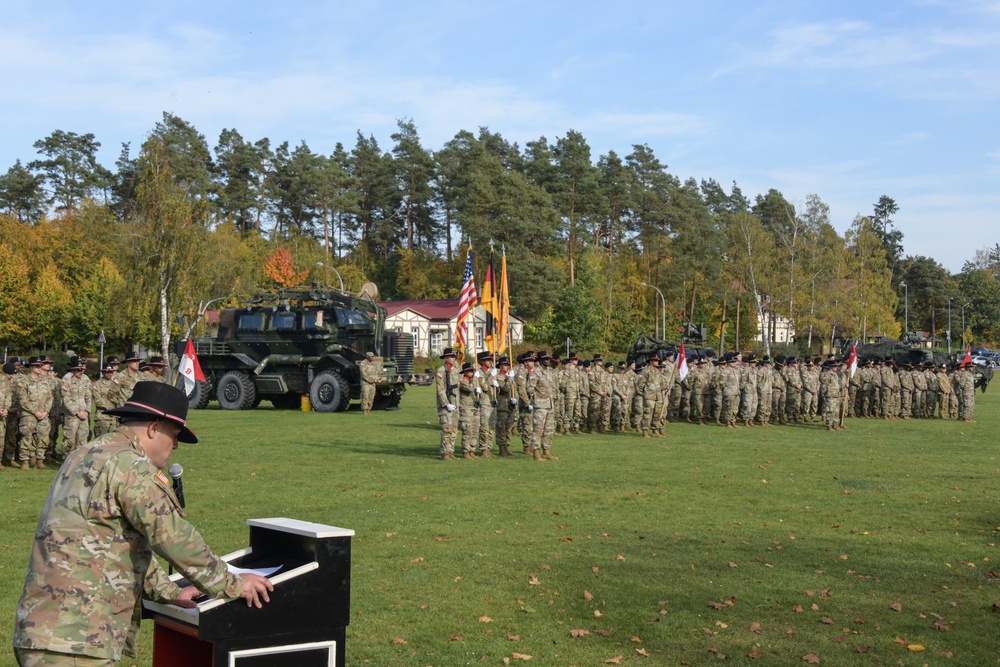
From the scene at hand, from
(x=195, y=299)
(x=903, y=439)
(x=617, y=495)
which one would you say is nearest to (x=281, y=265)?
(x=195, y=299)

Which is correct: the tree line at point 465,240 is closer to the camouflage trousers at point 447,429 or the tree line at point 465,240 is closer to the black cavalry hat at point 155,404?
the camouflage trousers at point 447,429

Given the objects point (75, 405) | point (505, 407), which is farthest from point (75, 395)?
point (505, 407)

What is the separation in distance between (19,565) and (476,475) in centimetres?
729

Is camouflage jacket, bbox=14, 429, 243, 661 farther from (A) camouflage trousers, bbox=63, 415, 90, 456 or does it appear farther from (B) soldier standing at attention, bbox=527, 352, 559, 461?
(B) soldier standing at attention, bbox=527, 352, 559, 461

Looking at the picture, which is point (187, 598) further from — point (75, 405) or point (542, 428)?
point (542, 428)

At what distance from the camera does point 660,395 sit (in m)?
22.5

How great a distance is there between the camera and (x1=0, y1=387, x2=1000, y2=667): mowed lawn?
22.8ft

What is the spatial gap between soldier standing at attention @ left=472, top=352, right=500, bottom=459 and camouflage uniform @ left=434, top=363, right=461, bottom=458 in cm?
49

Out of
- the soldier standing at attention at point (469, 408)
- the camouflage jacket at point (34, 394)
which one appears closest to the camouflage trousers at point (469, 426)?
the soldier standing at attention at point (469, 408)

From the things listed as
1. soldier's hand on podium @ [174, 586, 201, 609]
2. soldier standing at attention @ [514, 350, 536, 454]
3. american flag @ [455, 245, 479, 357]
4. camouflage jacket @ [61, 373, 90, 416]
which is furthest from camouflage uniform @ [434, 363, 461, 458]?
soldier's hand on podium @ [174, 586, 201, 609]

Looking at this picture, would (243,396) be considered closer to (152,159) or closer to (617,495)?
(617,495)

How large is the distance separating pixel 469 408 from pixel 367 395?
1071 centimetres

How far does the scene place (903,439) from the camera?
21.7 meters

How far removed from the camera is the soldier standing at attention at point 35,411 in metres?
15.9
